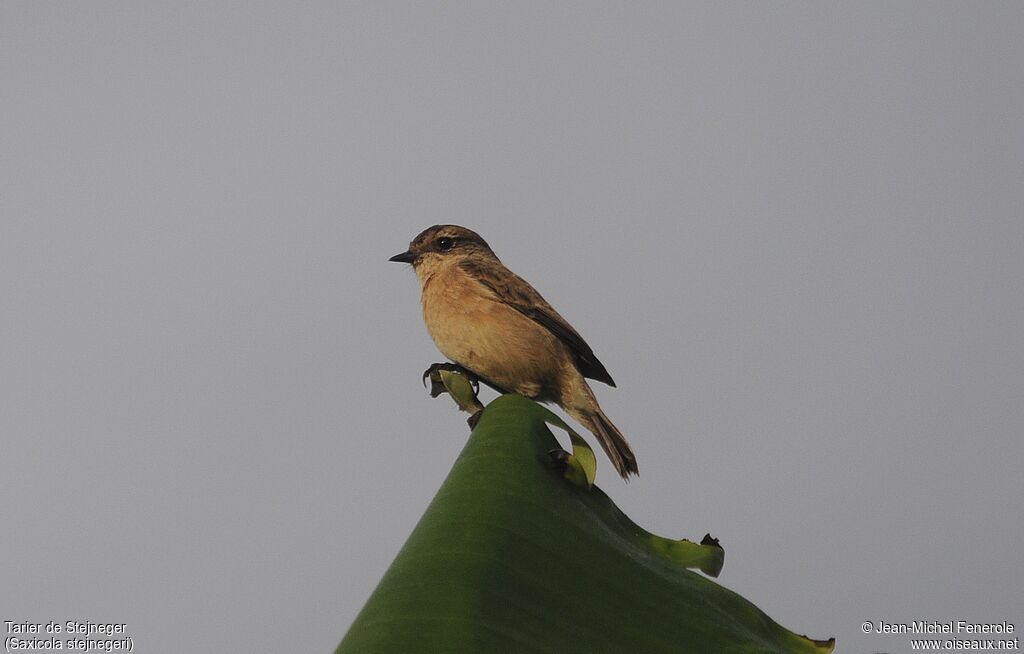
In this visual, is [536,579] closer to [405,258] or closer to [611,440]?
[611,440]

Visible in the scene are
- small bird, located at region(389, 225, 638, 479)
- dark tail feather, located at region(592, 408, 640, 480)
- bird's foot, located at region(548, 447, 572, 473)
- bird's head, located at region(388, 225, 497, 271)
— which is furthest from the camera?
bird's head, located at region(388, 225, 497, 271)

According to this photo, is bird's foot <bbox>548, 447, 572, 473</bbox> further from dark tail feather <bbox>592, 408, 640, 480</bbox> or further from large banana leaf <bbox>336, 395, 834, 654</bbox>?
dark tail feather <bbox>592, 408, 640, 480</bbox>

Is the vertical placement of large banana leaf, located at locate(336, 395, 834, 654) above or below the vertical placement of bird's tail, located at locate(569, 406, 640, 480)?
below

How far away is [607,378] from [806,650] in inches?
134

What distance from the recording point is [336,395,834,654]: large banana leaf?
1.77 m

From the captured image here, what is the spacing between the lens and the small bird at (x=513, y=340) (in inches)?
202

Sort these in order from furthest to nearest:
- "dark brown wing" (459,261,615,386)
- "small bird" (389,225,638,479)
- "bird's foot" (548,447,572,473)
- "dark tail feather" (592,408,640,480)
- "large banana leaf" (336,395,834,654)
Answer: "dark brown wing" (459,261,615,386), "small bird" (389,225,638,479), "dark tail feather" (592,408,640,480), "bird's foot" (548,447,572,473), "large banana leaf" (336,395,834,654)

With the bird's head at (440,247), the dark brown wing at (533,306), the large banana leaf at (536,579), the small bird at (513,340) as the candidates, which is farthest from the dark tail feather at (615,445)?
the large banana leaf at (536,579)

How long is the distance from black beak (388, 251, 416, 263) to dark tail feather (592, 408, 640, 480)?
5.98 ft

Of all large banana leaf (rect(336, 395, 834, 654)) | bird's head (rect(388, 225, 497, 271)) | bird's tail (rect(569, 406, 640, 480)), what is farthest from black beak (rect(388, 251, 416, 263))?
large banana leaf (rect(336, 395, 834, 654))

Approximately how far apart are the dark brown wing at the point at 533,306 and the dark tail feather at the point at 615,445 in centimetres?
52

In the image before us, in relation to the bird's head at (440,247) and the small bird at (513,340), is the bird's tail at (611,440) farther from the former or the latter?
the bird's head at (440,247)

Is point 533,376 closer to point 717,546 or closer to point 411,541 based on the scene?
point 717,546

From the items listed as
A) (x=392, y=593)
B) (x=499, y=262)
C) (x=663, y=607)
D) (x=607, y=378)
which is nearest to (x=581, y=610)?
(x=663, y=607)
